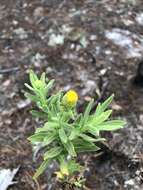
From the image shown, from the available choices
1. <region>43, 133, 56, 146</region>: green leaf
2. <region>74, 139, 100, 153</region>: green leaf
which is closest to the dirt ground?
<region>74, 139, 100, 153</region>: green leaf

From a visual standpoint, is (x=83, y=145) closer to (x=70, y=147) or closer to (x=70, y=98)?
Answer: (x=70, y=147)

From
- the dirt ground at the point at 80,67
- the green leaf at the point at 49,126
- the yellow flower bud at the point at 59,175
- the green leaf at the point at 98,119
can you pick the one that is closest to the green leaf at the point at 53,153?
the green leaf at the point at 49,126

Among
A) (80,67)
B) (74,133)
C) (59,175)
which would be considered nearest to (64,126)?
(74,133)

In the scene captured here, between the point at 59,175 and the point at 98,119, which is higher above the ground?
the point at 98,119

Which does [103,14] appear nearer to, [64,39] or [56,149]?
[64,39]

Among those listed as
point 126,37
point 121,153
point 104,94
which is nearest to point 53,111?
point 121,153

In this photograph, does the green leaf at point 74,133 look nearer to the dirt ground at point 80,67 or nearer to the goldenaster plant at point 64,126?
the goldenaster plant at point 64,126

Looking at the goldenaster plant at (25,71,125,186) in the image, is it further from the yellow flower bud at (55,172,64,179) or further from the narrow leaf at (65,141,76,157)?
the yellow flower bud at (55,172,64,179)

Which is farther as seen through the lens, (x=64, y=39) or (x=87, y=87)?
(x=64, y=39)
